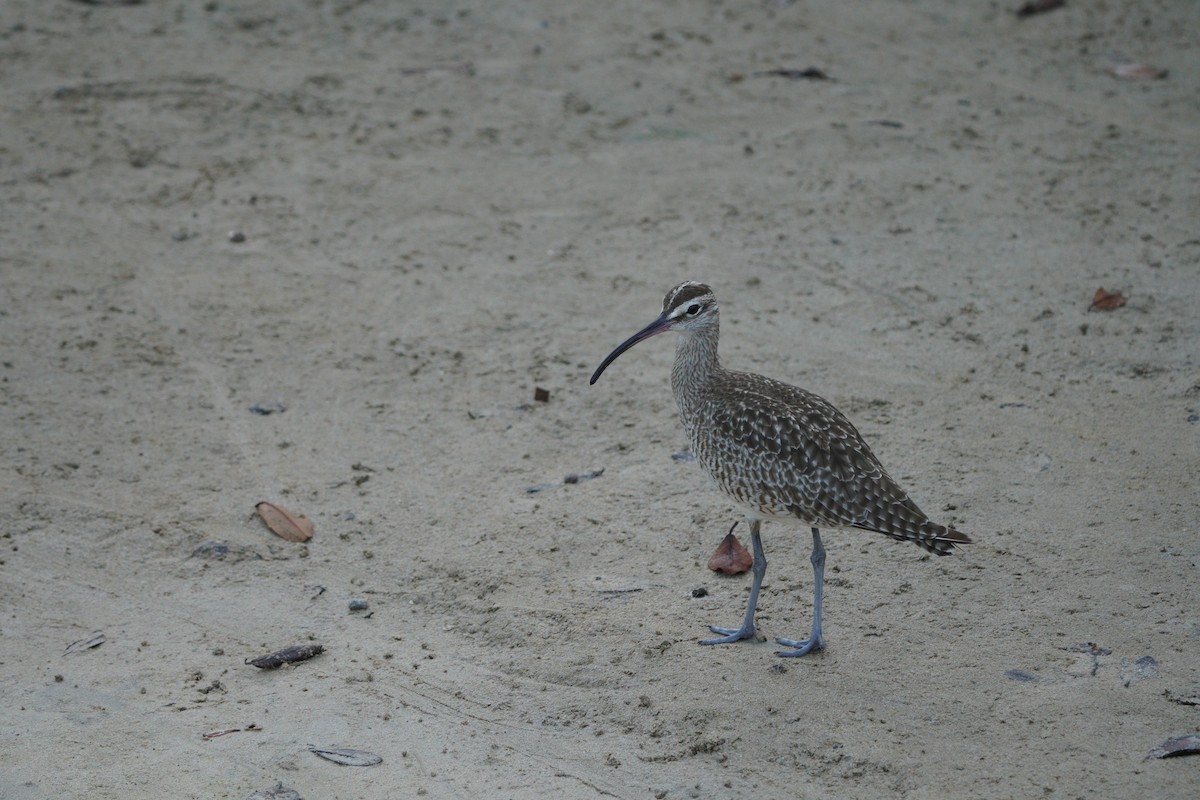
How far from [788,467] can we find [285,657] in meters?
2.38

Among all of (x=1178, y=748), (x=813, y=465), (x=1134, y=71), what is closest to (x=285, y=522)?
(x=813, y=465)

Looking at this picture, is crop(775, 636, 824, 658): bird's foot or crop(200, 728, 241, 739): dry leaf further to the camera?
crop(775, 636, 824, 658): bird's foot

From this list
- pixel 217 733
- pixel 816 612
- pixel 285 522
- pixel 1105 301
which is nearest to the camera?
pixel 217 733

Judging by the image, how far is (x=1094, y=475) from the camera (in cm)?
644

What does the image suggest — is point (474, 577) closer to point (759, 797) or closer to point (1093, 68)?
point (759, 797)

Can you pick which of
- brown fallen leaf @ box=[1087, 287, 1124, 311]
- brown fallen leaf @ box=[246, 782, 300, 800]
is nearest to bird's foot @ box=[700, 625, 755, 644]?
brown fallen leaf @ box=[246, 782, 300, 800]

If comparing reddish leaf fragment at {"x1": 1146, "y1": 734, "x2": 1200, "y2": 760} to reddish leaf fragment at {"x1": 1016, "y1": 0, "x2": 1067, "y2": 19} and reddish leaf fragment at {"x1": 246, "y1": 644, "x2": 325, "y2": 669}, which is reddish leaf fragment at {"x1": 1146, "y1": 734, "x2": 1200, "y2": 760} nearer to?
reddish leaf fragment at {"x1": 246, "y1": 644, "x2": 325, "y2": 669}

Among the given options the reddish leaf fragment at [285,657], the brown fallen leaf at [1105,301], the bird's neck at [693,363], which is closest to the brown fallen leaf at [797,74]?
the brown fallen leaf at [1105,301]

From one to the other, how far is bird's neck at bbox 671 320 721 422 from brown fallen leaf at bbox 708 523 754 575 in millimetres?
679

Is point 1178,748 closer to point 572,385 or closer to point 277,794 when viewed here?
point 277,794

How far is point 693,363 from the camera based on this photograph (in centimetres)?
609

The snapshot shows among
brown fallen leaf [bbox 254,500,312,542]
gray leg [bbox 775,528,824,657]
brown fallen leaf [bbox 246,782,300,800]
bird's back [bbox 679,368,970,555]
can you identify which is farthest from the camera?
brown fallen leaf [bbox 254,500,312,542]

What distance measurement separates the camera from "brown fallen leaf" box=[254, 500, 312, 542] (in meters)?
6.41

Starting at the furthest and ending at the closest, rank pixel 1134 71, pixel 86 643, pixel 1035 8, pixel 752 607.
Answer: pixel 1035 8 < pixel 1134 71 < pixel 86 643 < pixel 752 607
